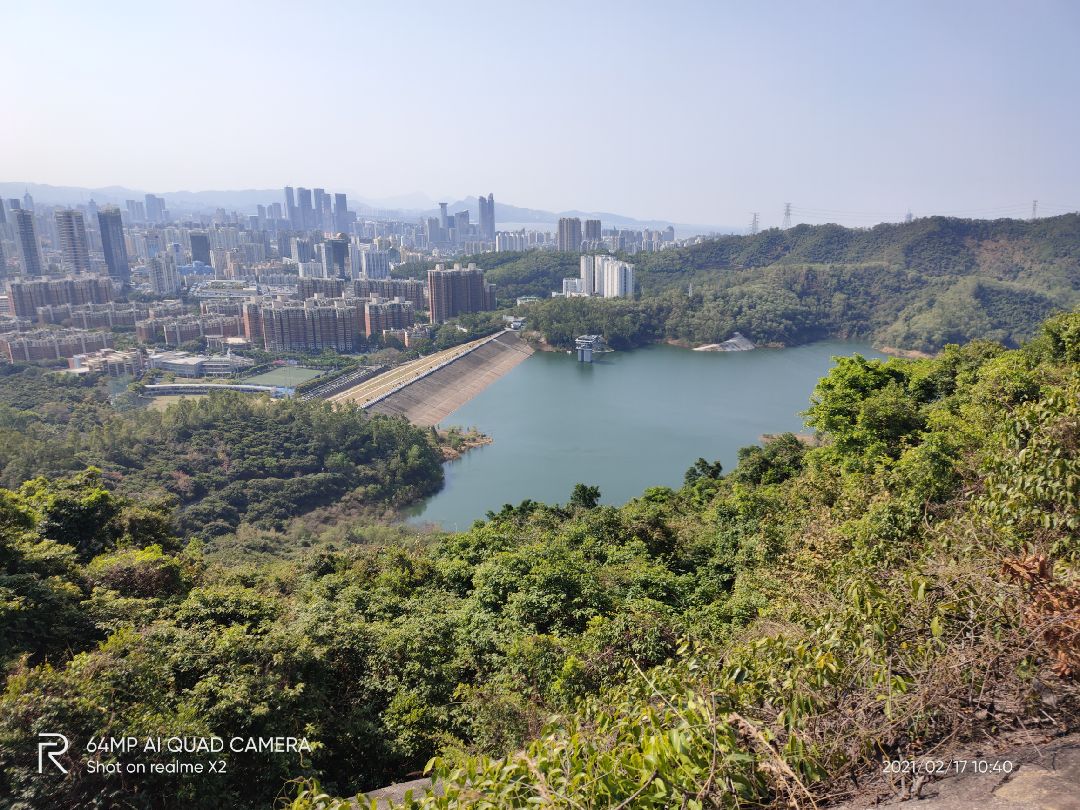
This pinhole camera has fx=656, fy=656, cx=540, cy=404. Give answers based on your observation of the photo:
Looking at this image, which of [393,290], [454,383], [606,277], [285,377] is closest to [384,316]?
[285,377]

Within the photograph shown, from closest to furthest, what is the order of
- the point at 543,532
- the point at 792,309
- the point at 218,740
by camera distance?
1. the point at 218,740
2. the point at 543,532
3. the point at 792,309

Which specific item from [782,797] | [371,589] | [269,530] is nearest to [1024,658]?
[782,797]

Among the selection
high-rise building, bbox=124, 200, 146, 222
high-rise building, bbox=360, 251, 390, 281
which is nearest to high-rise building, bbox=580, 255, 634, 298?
high-rise building, bbox=360, 251, 390, 281

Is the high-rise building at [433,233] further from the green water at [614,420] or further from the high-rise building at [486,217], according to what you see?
the green water at [614,420]

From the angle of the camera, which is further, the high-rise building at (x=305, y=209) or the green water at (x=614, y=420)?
the high-rise building at (x=305, y=209)

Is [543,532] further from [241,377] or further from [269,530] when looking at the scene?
[241,377]

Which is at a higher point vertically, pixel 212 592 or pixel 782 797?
pixel 782 797

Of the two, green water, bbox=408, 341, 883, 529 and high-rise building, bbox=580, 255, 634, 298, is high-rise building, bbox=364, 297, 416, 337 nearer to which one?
green water, bbox=408, 341, 883, 529

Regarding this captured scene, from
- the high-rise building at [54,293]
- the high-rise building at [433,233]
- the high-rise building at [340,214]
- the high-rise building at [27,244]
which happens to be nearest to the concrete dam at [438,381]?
the high-rise building at [54,293]
